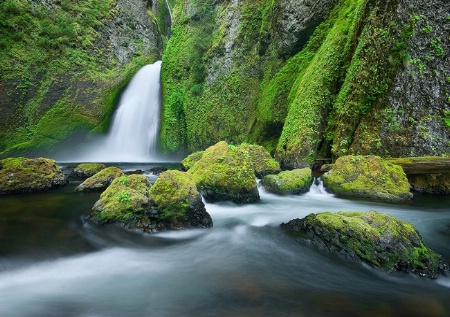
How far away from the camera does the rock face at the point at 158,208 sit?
5.70 metres

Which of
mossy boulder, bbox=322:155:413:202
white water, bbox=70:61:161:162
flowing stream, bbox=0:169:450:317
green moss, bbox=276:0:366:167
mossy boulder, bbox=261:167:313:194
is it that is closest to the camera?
flowing stream, bbox=0:169:450:317

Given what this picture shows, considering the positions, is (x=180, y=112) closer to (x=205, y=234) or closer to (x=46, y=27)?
(x=46, y=27)

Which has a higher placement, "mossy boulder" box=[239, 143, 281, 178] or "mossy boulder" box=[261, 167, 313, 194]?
"mossy boulder" box=[239, 143, 281, 178]

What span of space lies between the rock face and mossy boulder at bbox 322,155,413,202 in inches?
184

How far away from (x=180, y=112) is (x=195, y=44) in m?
5.58

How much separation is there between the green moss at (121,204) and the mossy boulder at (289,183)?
4.13m

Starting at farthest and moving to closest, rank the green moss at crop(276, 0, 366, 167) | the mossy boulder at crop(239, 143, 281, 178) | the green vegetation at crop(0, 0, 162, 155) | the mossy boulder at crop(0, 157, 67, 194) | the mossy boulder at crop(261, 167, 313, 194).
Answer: the green vegetation at crop(0, 0, 162, 155) < the green moss at crop(276, 0, 366, 167) < the mossy boulder at crop(239, 143, 281, 178) < the mossy boulder at crop(0, 157, 67, 194) < the mossy boulder at crop(261, 167, 313, 194)

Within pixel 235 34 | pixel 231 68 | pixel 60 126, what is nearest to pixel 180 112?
pixel 231 68

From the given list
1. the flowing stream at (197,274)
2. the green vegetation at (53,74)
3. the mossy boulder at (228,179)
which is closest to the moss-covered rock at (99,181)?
the flowing stream at (197,274)

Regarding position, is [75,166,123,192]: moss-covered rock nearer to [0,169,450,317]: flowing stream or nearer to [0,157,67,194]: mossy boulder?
[0,157,67,194]: mossy boulder

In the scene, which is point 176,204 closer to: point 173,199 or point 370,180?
point 173,199

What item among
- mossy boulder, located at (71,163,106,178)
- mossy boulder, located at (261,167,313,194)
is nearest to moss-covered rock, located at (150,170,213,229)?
mossy boulder, located at (261,167,313,194)

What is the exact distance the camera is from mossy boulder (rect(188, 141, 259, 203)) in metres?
7.66

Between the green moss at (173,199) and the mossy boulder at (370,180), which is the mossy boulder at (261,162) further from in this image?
the green moss at (173,199)
